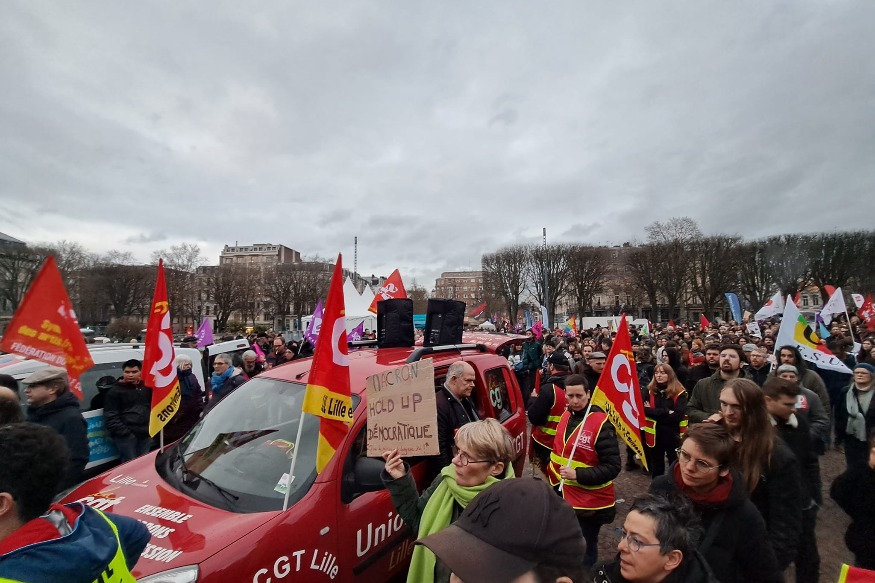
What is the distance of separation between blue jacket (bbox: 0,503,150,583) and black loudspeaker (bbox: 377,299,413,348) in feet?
11.4

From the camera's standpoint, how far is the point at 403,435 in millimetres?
2529

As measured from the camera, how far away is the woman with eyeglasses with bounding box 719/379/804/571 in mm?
2578

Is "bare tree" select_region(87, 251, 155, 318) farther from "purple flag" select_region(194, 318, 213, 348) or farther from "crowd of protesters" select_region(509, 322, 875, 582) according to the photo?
"crowd of protesters" select_region(509, 322, 875, 582)

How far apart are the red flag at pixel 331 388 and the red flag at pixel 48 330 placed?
97.1 inches

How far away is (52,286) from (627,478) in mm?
7153

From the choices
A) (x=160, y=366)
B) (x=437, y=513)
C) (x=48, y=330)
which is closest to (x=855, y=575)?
(x=437, y=513)

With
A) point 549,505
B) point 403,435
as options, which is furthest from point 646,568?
point 403,435

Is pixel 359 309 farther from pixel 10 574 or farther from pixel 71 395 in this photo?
pixel 10 574

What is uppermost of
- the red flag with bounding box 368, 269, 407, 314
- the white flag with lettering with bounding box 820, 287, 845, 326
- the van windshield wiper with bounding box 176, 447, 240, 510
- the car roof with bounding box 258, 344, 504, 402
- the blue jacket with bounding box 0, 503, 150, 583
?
the red flag with bounding box 368, 269, 407, 314

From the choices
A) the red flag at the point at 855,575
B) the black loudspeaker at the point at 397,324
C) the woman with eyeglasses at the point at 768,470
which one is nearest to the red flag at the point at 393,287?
the black loudspeaker at the point at 397,324

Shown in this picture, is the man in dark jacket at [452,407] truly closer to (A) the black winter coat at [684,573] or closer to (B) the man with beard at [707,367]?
(A) the black winter coat at [684,573]

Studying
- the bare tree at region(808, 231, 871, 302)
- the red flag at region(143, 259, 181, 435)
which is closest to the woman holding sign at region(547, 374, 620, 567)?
the red flag at region(143, 259, 181, 435)

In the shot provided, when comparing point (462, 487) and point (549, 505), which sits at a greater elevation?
point (549, 505)

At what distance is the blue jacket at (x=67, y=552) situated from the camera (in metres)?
1.34
